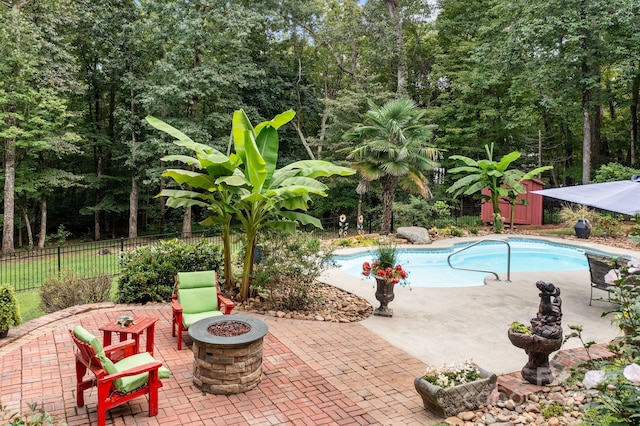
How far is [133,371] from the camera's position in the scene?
4078 millimetres

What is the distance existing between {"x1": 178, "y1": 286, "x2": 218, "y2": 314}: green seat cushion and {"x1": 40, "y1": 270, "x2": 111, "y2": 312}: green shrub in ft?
9.85

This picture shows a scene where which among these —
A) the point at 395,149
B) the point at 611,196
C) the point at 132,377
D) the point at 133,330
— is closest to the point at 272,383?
the point at 132,377

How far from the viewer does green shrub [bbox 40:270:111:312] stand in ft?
26.2

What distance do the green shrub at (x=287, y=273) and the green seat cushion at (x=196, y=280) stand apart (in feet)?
3.89

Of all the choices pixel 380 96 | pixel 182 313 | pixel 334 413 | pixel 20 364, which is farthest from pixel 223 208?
pixel 380 96

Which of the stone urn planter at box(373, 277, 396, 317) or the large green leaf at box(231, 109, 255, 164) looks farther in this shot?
the stone urn planter at box(373, 277, 396, 317)

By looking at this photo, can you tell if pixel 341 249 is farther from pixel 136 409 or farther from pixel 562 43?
pixel 562 43

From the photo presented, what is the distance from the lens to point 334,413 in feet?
14.6

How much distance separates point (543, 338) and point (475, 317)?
2.92 meters

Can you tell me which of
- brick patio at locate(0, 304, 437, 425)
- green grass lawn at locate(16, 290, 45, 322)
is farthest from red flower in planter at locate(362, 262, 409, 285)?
green grass lawn at locate(16, 290, 45, 322)

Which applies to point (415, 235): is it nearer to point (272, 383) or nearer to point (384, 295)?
point (384, 295)

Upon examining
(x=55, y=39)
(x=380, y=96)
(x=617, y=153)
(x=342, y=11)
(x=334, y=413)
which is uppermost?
(x=342, y=11)

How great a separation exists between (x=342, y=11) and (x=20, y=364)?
2257 centimetres

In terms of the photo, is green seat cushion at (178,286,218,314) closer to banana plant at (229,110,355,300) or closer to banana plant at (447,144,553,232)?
banana plant at (229,110,355,300)
